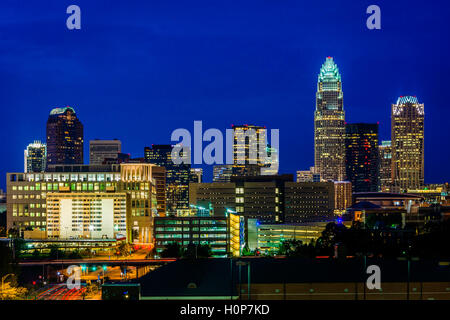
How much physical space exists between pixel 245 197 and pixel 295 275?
142 meters

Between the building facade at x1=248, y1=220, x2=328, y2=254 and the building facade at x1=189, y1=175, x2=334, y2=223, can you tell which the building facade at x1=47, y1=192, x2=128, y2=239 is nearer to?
the building facade at x1=248, y1=220, x2=328, y2=254

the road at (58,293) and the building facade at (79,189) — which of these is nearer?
the road at (58,293)

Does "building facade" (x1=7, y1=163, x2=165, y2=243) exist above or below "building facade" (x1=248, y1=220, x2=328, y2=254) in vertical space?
above

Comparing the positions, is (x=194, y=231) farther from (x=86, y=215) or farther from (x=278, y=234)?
(x=86, y=215)

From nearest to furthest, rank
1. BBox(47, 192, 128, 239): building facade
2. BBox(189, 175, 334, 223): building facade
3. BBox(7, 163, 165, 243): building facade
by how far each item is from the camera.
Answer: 1. BBox(47, 192, 128, 239): building facade
2. BBox(7, 163, 165, 243): building facade
3. BBox(189, 175, 334, 223): building facade

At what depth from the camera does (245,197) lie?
161625 mm

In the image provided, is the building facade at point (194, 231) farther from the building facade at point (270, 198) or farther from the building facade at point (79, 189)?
the building facade at point (270, 198)

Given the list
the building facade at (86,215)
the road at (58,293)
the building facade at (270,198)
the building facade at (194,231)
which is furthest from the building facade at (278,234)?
the road at (58,293)

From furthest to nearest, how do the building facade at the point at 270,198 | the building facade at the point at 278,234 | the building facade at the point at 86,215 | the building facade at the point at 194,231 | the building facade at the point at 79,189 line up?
1. the building facade at the point at 270,198
2. the building facade at the point at 79,189
3. the building facade at the point at 86,215
4. the building facade at the point at 278,234
5. the building facade at the point at 194,231

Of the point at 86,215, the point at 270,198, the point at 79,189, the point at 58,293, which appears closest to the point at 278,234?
the point at 86,215

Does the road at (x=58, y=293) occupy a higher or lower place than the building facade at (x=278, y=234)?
higher

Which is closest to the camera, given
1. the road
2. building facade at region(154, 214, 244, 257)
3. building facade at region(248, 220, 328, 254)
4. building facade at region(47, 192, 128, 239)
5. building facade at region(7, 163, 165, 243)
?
the road

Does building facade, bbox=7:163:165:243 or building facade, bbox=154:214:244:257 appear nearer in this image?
building facade, bbox=154:214:244:257

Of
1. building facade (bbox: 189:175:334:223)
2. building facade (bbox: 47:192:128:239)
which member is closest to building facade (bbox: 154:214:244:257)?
building facade (bbox: 47:192:128:239)
